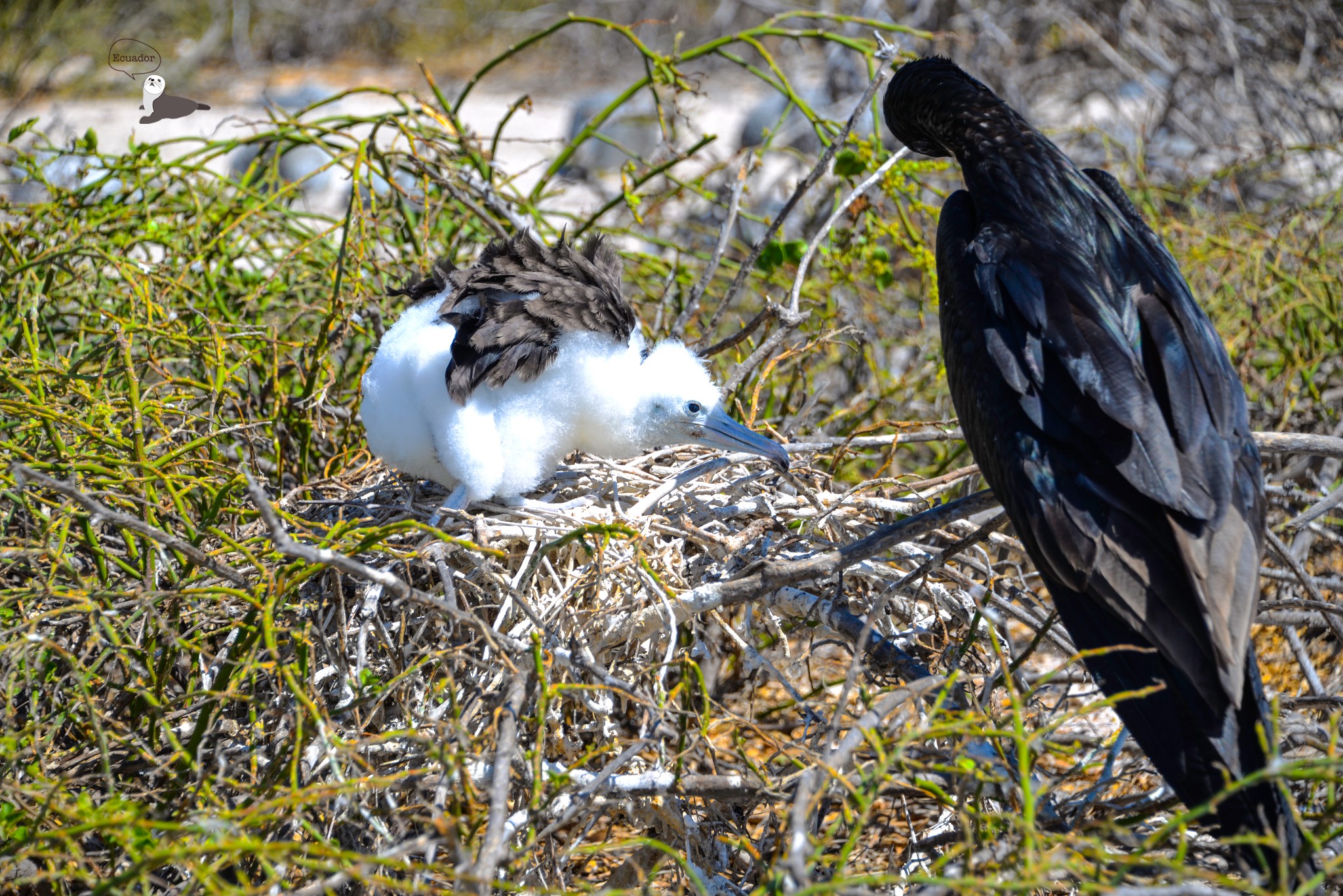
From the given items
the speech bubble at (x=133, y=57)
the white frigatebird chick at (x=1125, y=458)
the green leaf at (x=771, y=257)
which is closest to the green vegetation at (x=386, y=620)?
the green leaf at (x=771, y=257)

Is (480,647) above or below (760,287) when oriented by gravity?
below

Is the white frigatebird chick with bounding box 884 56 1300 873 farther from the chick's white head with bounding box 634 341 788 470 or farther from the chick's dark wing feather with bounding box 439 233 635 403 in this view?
the chick's dark wing feather with bounding box 439 233 635 403

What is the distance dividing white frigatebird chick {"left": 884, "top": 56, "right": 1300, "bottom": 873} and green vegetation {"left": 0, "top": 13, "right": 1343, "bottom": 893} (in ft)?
0.37

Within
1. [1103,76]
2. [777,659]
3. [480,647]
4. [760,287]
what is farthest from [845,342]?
[1103,76]

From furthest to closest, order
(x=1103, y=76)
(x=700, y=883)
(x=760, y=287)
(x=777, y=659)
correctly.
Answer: (x=1103, y=76) < (x=760, y=287) < (x=777, y=659) < (x=700, y=883)

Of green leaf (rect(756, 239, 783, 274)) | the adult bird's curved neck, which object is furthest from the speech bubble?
the adult bird's curved neck

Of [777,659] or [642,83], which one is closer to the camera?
[777,659]

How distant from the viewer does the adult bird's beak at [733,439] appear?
181cm

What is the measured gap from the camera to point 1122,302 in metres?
1.75

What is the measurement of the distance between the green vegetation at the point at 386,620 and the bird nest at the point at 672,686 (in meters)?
0.01

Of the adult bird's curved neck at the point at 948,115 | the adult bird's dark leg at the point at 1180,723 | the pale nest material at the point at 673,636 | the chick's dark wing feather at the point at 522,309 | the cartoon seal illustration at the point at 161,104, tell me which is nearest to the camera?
the adult bird's dark leg at the point at 1180,723

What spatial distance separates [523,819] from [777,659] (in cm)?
88

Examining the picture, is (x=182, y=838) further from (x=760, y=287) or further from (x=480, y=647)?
(x=760, y=287)

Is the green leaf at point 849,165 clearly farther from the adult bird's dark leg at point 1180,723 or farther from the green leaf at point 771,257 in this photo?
the adult bird's dark leg at point 1180,723
